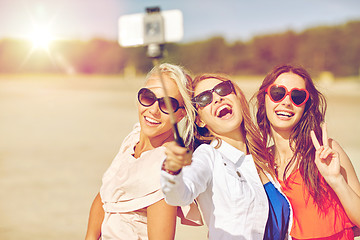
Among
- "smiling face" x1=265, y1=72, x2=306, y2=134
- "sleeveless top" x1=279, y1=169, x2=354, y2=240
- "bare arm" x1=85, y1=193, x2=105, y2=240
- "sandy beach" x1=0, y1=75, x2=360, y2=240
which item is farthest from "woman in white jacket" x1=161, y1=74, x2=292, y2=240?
"sandy beach" x1=0, y1=75, x2=360, y2=240

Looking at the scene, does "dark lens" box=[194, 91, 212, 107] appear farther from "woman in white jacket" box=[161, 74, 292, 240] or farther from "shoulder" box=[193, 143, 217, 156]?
"shoulder" box=[193, 143, 217, 156]

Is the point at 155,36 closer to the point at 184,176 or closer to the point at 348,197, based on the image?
the point at 184,176

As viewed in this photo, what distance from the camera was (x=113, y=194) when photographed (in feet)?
8.64

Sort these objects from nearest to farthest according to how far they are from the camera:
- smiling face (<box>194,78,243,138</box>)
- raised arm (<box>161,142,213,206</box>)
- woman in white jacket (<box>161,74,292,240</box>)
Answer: raised arm (<box>161,142,213,206</box>), woman in white jacket (<box>161,74,292,240</box>), smiling face (<box>194,78,243,138</box>)

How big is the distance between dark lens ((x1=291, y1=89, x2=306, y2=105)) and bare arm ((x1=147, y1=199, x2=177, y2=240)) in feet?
3.90

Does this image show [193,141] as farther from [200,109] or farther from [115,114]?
[115,114]

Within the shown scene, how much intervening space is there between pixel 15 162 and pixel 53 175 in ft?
4.84

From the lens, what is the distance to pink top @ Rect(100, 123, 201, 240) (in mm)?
2465

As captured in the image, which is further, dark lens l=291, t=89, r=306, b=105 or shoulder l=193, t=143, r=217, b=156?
dark lens l=291, t=89, r=306, b=105

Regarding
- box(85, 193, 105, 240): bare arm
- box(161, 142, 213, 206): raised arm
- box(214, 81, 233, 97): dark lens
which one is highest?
box(214, 81, 233, 97): dark lens

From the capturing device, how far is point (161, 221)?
7.88 ft

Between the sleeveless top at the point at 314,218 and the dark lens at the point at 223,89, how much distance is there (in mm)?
719

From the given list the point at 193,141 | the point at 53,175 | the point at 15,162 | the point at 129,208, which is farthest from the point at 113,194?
the point at 15,162

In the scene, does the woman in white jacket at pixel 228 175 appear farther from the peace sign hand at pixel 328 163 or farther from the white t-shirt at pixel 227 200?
the peace sign hand at pixel 328 163
